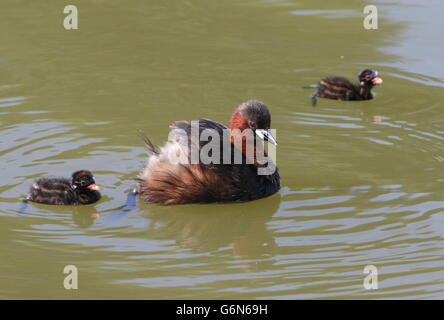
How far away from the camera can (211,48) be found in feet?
40.0

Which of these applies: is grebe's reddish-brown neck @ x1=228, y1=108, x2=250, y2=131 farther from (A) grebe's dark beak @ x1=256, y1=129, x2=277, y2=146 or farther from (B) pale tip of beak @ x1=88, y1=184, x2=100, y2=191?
(B) pale tip of beak @ x1=88, y1=184, x2=100, y2=191

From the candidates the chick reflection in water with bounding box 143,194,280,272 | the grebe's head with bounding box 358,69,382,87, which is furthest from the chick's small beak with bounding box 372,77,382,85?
the chick reflection in water with bounding box 143,194,280,272

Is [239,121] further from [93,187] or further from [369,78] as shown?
[369,78]

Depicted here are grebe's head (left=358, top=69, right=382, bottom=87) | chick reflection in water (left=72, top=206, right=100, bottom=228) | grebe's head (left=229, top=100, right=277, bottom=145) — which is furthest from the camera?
grebe's head (left=358, top=69, right=382, bottom=87)

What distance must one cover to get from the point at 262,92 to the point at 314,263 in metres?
4.59

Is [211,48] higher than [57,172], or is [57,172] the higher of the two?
[211,48]

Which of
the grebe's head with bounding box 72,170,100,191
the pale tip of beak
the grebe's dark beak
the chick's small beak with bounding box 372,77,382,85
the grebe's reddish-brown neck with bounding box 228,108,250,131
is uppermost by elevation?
the chick's small beak with bounding box 372,77,382,85

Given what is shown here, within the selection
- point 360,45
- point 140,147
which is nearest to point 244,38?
point 360,45

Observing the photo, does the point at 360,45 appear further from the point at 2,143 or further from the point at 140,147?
the point at 2,143

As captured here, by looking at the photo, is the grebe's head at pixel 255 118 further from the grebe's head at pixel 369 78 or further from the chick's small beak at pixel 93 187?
the grebe's head at pixel 369 78

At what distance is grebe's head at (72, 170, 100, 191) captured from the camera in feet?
24.2

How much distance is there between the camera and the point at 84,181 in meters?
7.41

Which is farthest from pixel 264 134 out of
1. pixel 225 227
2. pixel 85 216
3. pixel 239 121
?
pixel 85 216

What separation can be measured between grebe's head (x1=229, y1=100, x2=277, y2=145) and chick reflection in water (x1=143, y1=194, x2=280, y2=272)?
54cm
